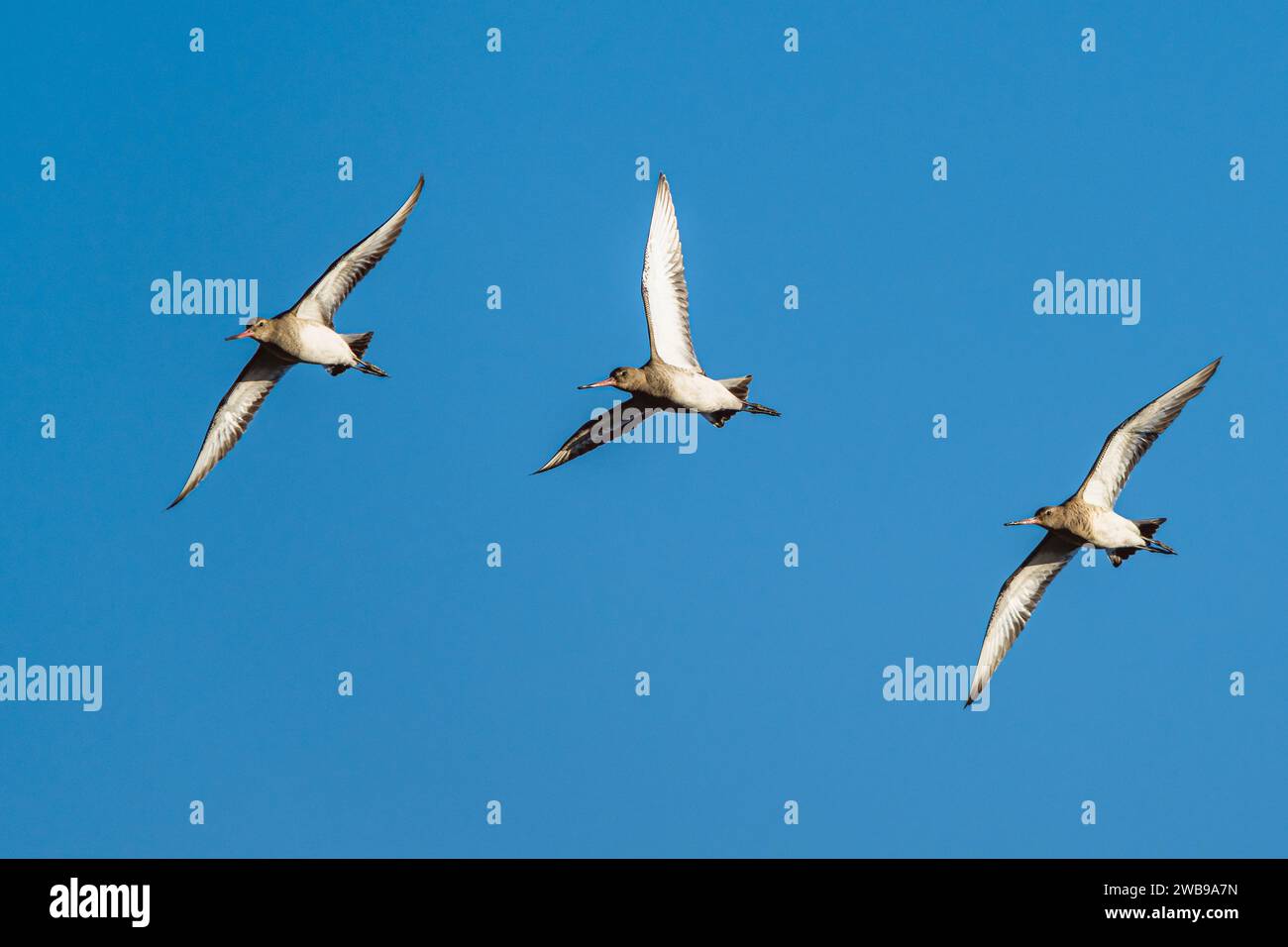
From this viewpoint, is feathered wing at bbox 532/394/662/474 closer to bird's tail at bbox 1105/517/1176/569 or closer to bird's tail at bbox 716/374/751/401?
bird's tail at bbox 716/374/751/401

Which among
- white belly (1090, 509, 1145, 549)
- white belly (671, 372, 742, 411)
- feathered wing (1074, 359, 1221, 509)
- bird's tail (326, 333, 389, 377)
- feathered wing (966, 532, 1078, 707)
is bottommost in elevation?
feathered wing (966, 532, 1078, 707)

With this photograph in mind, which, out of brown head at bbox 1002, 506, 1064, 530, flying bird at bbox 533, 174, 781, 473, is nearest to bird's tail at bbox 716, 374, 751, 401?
flying bird at bbox 533, 174, 781, 473

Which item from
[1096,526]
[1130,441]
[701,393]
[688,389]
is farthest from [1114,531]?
[688,389]

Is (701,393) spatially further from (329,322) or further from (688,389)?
(329,322)

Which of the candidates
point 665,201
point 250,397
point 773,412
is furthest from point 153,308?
point 773,412
